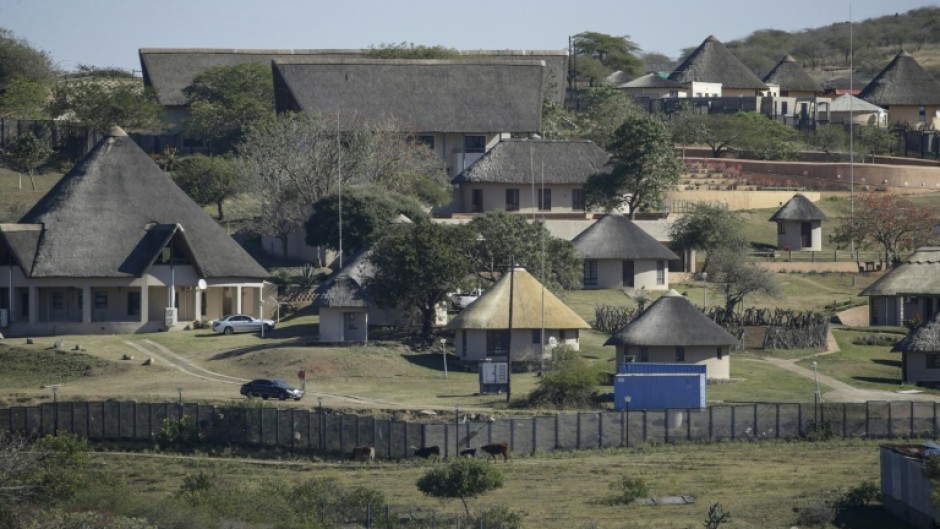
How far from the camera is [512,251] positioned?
83.1m

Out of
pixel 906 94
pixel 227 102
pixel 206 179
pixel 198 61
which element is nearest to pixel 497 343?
pixel 206 179

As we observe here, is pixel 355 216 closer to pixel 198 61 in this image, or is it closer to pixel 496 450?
pixel 496 450

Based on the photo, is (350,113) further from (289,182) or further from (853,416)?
(853,416)

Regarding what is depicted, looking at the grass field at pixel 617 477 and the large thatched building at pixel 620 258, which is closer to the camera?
the grass field at pixel 617 477

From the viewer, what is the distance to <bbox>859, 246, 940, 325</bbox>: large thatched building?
86.0m

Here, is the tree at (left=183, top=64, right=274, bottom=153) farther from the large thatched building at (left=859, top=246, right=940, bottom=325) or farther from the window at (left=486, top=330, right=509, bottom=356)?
the large thatched building at (left=859, top=246, right=940, bottom=325)

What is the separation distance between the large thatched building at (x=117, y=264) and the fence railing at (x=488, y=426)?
1818 cm

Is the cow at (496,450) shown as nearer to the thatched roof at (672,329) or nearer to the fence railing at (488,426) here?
the fence railing at (488,426)

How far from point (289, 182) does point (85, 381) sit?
24766mm

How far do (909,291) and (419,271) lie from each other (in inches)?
859

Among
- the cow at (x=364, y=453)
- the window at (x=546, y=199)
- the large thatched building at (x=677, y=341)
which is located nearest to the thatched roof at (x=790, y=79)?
the window at (x=546, y=199)

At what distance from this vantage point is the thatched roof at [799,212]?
103 meters

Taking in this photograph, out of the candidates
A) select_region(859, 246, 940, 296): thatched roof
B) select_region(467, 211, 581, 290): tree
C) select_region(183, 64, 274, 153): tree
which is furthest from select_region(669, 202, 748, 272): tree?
select_region(183, 64, 274, 153): tree

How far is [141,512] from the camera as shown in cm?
4947
